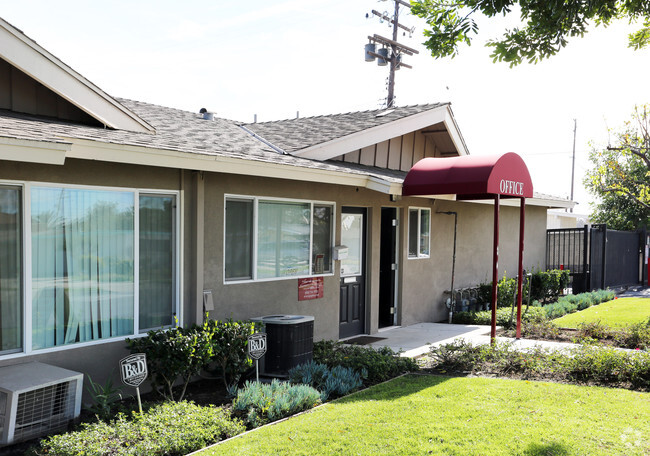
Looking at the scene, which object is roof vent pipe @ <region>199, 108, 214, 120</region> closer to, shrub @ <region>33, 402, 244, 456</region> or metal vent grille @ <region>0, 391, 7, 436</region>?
shrub @ <region>33, 402, 244, 456</region>

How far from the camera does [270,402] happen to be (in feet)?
21.4

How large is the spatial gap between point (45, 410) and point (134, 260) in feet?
6.87

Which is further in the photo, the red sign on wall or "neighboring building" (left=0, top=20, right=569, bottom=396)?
the red sign on wall

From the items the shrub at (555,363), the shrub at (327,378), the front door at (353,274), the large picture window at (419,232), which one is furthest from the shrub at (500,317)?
the shrub at (327,378)

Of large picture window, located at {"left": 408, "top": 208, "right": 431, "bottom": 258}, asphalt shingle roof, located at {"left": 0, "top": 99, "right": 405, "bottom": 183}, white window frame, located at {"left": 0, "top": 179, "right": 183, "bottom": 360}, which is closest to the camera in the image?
asphalt shingle roof, located at {"left": 0, "top": 99, "right": 405, "bottom": 183}

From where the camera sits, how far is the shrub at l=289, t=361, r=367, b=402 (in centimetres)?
728

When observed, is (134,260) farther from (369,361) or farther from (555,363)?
(555,363)

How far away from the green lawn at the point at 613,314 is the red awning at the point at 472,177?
372 centimetres

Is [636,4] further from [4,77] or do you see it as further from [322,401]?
[4,77]

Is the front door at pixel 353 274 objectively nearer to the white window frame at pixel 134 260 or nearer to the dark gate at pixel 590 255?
the white window frame at pixel 134 260

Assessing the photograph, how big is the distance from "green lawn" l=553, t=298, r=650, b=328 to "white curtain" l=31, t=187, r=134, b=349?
902cm

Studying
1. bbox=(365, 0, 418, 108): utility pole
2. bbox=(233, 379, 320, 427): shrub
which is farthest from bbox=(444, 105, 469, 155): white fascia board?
bbox=(365, 0, 418, 108): utility pole

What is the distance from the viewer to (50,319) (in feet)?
21.5

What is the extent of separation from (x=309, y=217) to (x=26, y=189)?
4827 millimetres
